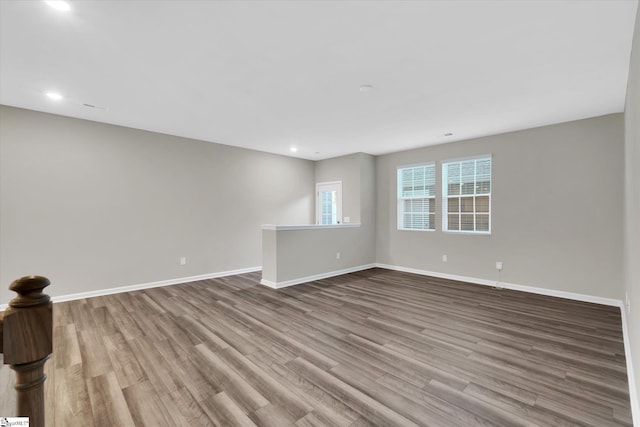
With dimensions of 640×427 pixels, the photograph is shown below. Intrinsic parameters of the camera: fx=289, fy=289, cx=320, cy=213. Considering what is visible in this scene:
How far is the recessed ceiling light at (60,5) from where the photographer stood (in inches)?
78.2

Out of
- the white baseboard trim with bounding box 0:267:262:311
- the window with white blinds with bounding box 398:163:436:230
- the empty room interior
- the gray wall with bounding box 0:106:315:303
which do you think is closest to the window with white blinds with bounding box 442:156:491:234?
the empty room interior

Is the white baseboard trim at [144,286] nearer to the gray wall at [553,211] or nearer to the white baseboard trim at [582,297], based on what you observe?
the white baseboard trim at [582,297]

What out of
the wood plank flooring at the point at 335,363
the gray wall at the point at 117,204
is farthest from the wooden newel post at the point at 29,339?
the gray wall at the point at 117,204

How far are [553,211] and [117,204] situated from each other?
694 cm

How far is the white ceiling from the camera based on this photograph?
6.84 feet

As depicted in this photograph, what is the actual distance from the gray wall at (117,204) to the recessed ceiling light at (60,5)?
296cm

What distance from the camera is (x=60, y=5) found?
201 centimetres

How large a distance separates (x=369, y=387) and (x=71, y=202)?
4825mm

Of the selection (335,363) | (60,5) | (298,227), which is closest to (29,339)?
(335,363)

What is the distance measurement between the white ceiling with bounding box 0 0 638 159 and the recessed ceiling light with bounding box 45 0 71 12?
47 mm

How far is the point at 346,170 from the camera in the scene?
6934mm

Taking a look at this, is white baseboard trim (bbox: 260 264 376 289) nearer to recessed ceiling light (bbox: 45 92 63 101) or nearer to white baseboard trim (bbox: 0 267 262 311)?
white baseboard trim (bbox: 0 267 262 311)

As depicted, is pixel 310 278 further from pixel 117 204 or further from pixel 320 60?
pixel 320 60

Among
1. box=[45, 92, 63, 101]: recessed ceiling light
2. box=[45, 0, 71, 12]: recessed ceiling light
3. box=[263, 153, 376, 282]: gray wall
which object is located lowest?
box=[263, 153, 376, 282]: gray wall
